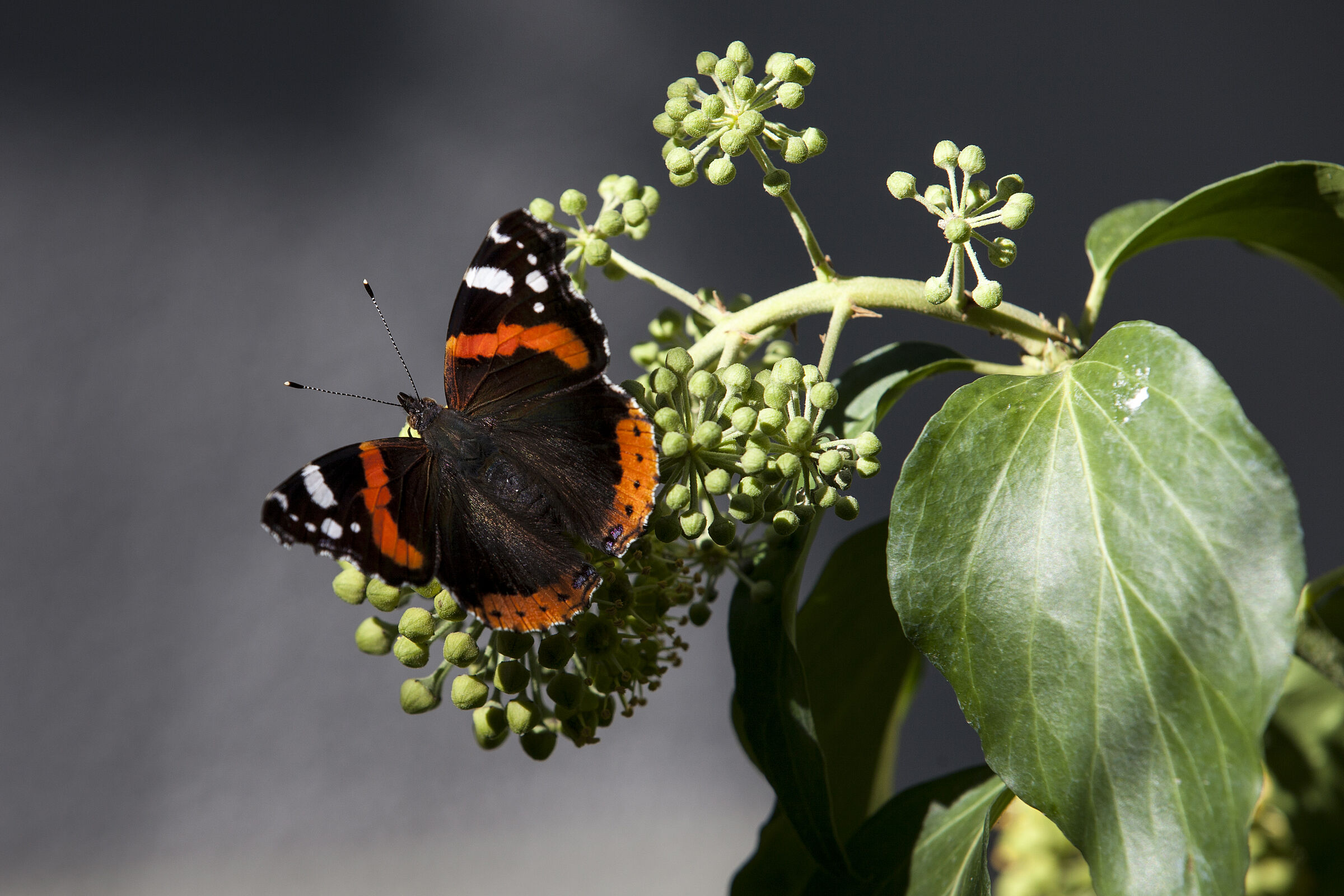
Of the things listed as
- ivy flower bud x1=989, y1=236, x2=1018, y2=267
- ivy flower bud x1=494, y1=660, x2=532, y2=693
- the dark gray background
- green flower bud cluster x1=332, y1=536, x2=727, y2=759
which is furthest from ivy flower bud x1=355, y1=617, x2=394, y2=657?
the dark gray background

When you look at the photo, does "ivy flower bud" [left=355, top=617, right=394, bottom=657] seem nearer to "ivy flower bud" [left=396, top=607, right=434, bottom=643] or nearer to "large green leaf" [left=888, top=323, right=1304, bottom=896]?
"ivy flower bud" [left=396, top=607, right=434, bottom=643]

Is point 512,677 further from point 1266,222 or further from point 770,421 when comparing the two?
point 1266,222

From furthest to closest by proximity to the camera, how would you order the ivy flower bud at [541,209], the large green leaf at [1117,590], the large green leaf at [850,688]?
1. the large green leaf at [850,688]
2. the ivy flower bud at [541,209]
3. the large green leaf at [1117,590]

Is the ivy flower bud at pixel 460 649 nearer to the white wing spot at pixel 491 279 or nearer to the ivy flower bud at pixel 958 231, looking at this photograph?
the white wing spot at pixel 491 279

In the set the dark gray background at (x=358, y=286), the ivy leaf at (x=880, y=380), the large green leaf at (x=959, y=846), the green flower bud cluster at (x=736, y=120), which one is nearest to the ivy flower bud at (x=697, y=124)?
the green flower bud cluster at (x=736, y=120)

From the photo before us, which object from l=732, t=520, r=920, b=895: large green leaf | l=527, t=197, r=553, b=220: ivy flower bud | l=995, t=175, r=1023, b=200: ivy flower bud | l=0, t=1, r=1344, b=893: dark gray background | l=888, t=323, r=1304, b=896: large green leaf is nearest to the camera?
l=888, t=323, r=1304, b=896: large green leaf
